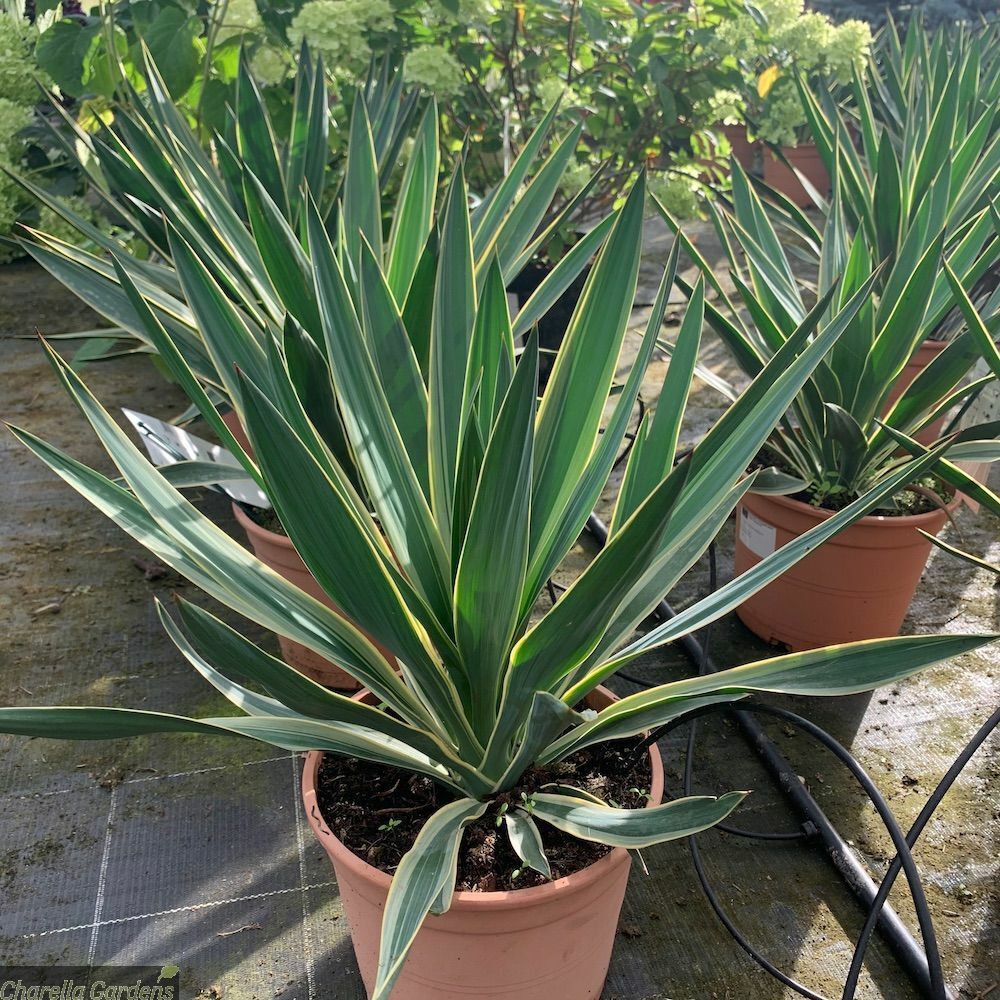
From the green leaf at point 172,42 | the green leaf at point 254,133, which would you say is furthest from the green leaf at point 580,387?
the green leaf at point 172,42

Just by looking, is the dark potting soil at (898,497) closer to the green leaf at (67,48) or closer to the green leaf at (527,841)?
the green leaf at (527,841)

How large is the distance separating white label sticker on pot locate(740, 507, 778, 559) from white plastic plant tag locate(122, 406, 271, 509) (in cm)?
83

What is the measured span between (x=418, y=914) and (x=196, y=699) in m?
0.93

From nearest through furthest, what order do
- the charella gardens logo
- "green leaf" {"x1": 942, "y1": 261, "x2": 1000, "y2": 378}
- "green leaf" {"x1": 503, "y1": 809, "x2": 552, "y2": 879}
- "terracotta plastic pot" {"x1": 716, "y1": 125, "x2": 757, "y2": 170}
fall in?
"green leaf" {"x1": 503, "y1": 809, "x2": 552, "y2": 879} < the charella gardens logo < "green leaf" {"x1": 942, "y1": 261, "x2": 1000, "y2": 378} < "terracotta plastic pot" {"x1": 716, "y1": 125, "x2": 757, "y2": 170}

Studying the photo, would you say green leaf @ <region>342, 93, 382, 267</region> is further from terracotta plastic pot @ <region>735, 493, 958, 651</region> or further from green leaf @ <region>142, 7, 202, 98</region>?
terracotta plastic pot @ <region>735, 493, 958, 651</region>

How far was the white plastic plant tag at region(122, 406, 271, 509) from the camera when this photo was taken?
4.83 ft

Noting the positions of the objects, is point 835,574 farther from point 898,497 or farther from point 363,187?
point 363,187

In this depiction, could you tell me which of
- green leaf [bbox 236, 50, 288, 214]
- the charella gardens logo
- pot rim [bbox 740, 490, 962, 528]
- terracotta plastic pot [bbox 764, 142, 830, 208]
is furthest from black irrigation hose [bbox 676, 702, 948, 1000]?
terracotta plastic pot [bbox 764, 142, 830, 208]

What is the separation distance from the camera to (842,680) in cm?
83

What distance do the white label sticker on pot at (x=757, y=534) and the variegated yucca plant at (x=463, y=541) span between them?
0.68 metres

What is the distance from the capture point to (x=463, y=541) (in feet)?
2.97

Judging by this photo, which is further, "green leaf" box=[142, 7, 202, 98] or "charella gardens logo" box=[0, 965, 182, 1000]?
"green leaf" box=[142, 7, 202, 98]

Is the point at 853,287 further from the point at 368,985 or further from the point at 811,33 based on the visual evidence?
the point at 368,985

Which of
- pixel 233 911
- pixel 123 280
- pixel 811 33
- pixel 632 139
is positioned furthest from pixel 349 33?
pixel 233 911
